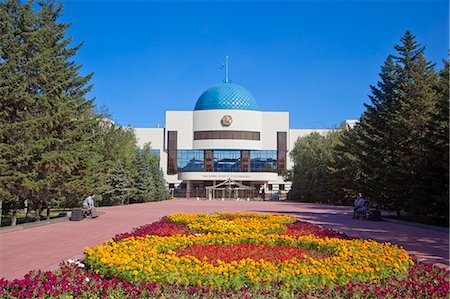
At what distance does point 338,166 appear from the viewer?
31.2 m

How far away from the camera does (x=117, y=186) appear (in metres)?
33.9

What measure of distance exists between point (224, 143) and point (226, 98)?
6.32 metres

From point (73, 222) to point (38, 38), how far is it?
6.93 metres

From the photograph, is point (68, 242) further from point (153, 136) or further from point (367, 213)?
point (153, 136)

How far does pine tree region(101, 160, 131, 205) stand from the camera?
33531 millimetres

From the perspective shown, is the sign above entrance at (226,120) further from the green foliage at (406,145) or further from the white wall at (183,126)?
the green foliage at (406,145)

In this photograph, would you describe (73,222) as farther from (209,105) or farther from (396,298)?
(209,105)

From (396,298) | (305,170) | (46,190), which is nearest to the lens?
(396,298)

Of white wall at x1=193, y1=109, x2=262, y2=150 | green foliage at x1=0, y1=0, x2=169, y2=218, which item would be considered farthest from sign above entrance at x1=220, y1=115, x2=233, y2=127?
green foliage at x1=0, y1=0, x2=169, y2=218

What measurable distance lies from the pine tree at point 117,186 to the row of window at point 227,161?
26454 mm

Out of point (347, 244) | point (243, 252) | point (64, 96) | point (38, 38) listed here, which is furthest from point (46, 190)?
point (347, 244)

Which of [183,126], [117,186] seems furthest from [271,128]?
[117,186]

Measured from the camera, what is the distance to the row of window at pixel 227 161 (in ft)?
197

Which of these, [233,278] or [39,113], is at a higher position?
[39,113]
